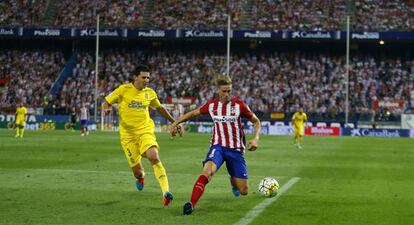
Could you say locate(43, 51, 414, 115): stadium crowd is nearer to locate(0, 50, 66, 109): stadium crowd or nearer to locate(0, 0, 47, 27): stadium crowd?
locate(0, 50, 66, 109): stadium crowd

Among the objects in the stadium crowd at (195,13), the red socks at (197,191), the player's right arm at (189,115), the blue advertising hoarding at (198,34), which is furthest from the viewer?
the stadium crowd at (195,13)

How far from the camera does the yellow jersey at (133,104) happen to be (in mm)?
13547

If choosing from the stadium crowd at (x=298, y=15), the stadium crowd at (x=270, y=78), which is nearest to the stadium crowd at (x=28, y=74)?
the stadium crowd at (x=270, y=78)

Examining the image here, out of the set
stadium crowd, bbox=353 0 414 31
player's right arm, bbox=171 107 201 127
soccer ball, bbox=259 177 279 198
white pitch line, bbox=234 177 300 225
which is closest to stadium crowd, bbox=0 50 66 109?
stadium crowd, bbox=353 0 414 31

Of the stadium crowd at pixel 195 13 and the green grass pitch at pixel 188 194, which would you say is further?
the stadium crowd at pixel 195 13

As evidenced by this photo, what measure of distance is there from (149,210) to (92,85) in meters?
53.4

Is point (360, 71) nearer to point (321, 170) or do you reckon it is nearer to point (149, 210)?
point (321, 170)

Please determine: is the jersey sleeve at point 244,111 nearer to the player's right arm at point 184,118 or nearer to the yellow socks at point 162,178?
the player's right arm at point 184,118

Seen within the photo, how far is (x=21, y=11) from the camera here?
70250 mm

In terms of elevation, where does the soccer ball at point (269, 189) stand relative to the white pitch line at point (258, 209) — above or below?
above

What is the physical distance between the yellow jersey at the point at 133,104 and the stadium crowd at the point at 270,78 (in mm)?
46425

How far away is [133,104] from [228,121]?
2.37m

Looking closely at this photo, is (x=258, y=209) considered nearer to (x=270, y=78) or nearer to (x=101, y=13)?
(x=270, y=78)

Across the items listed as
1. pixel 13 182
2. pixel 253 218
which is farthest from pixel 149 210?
pixel 13 182
